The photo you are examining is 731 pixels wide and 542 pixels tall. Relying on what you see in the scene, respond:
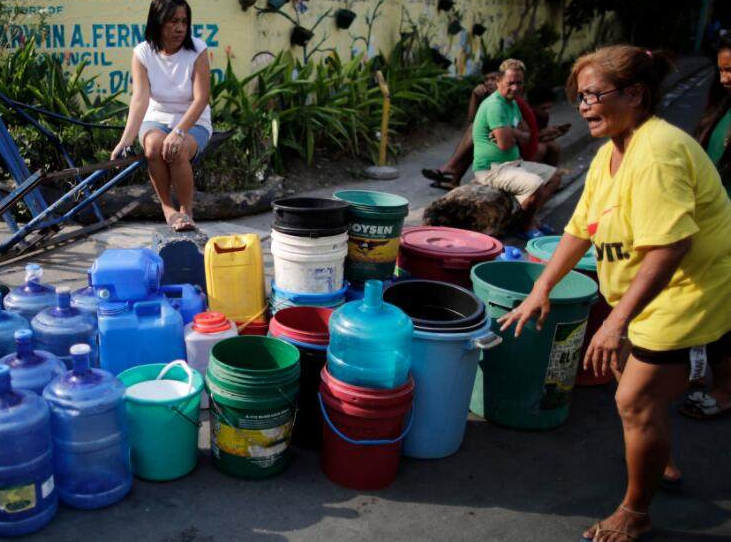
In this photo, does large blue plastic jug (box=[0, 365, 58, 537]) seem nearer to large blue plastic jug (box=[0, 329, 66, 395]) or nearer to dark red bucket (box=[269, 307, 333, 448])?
large blue plastic jug (box=[0, 329, 66, 395])

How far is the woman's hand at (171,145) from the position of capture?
524 centimetres

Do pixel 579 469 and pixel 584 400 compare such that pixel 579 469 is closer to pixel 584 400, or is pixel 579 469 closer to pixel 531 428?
pixel 531 428

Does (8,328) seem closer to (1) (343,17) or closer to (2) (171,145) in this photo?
(2) (171,145)

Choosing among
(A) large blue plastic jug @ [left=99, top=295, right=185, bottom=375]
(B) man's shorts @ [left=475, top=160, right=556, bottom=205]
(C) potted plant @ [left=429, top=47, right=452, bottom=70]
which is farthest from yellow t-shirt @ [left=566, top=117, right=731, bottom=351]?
(C) potted plant @ [left=429, top=47, right=452, bottom=70]

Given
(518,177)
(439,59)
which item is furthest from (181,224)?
(439,59)

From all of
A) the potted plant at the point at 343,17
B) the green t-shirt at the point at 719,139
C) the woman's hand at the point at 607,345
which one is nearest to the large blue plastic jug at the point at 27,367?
the woman's hand at the point at 607,345

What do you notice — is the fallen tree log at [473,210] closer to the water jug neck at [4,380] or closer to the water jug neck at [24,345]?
the water jug neck at [24,345]

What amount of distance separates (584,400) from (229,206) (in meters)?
3.82

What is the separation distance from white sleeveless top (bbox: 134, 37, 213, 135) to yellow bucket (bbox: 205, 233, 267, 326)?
1816 millimetres

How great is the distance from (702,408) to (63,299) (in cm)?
338

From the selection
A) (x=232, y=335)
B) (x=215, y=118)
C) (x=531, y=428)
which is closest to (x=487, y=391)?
(x=531, y=428)

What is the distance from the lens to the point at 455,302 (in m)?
3.82

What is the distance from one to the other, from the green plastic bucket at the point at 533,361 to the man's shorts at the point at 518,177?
8.81ft

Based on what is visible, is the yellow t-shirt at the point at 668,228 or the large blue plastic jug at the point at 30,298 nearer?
the yellow t-shirt at the point at 668,228
